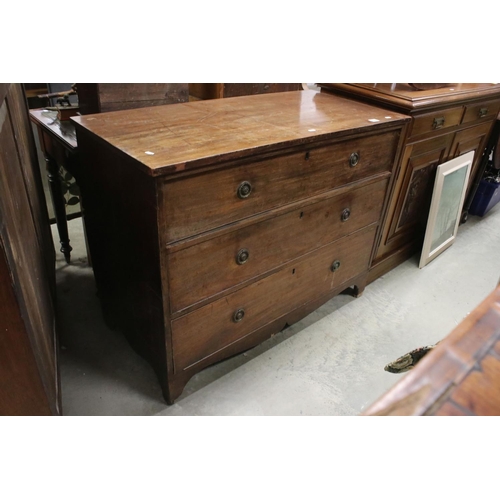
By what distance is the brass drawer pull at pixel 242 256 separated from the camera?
1.40 m

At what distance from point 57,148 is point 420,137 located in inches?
65.0

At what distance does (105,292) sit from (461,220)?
2532 millimetres

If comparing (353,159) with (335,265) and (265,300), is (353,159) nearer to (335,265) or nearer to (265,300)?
(335,265)

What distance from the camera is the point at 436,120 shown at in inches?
76.7

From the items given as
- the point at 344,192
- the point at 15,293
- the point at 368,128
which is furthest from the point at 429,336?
the point at 15,293

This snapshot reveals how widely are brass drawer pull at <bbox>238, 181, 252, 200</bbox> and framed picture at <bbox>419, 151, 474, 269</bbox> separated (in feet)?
4.56

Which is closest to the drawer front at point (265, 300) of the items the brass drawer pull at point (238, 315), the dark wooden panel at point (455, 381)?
the brass drawer pull at point (238, 315)

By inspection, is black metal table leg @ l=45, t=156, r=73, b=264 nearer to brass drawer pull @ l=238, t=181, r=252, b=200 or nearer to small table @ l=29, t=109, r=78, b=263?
small table @ l=29, t=109, r=78, b=263

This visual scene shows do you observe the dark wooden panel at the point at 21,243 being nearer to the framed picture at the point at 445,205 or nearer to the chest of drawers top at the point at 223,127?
the chest of drawers top at the point at 223,127

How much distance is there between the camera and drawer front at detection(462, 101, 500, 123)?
2182 mm

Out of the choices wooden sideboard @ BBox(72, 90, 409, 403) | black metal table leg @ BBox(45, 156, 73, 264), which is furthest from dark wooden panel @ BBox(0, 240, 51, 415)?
black metal table leg @ BBox(45, 156, 73, 264)

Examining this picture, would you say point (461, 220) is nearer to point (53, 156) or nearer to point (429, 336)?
point (429, 336)

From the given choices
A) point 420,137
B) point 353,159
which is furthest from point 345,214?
point 420,137

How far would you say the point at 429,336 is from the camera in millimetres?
1974
